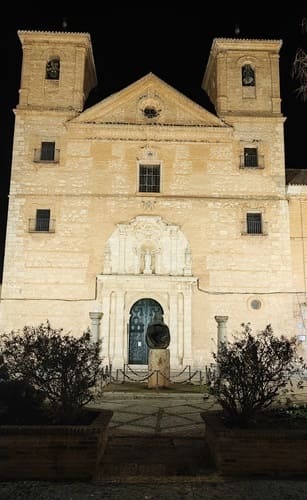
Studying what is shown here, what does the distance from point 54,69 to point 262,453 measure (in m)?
21.7

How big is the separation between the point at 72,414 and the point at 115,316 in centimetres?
1373

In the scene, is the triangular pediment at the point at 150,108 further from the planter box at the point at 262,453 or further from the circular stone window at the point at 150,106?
the planter box at the point at 262,453

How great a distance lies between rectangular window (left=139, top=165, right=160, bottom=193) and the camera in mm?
21953

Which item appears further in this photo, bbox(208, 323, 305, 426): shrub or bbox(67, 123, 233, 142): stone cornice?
bbox(67, 123, 233, 142): stone cornice

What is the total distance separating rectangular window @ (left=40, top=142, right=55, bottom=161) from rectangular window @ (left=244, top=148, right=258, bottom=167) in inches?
352

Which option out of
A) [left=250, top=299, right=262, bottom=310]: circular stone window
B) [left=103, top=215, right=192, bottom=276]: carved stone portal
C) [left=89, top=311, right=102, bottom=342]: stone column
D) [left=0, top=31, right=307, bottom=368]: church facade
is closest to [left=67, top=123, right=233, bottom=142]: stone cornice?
[left=0, top=31, right=307, bottom=368]: church facade

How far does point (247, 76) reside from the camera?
938 inches

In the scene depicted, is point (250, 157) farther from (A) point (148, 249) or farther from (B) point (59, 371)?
(B) point (59, 371)

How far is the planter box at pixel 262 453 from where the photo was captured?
599cm

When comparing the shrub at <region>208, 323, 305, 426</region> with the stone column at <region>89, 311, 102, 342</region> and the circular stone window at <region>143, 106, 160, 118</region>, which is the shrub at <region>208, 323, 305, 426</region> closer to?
the stone column at <region>89, 311, 102, 342</region>

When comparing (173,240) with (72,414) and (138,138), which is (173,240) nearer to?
(138,138)

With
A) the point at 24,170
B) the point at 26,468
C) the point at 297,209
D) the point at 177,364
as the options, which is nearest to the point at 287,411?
the point at 26,468

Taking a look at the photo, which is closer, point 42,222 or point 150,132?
point 42,222

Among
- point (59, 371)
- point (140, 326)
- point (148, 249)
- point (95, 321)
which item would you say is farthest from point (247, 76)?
point (59, 371)
